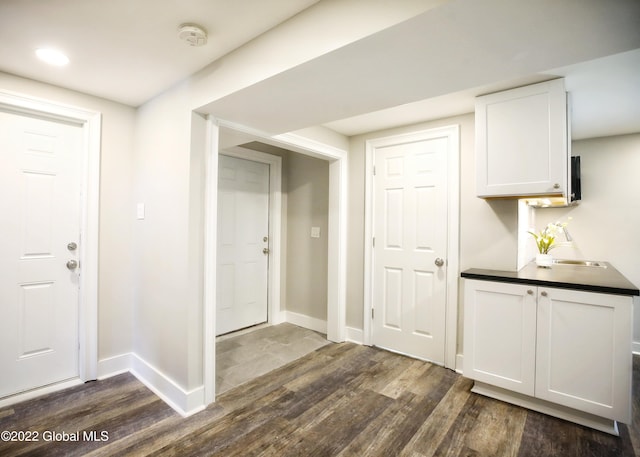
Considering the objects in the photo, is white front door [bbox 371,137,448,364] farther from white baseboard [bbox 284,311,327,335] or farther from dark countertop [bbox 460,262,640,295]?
white baseboard [bbox 284,311,327,335]

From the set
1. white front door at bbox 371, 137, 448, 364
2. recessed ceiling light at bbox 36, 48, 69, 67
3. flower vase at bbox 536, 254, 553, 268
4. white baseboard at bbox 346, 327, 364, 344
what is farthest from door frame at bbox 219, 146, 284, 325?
flower vase at bbox 536, 254, 553, 268

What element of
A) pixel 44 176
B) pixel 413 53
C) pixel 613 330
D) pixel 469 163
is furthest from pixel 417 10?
pixel 44 176

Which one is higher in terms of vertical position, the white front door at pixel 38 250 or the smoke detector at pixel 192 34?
the smoke detector at pixel 192 34

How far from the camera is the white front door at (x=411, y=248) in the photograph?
2.84m

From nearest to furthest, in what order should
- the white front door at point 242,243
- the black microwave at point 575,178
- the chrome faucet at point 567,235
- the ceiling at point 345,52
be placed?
the ceiling at point 345,52
the black microwave at point 575,178
the chrome faucet at point 567,235
the white front door at point 242,243

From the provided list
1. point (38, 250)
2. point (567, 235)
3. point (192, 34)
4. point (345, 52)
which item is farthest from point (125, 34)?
point (567, 235)

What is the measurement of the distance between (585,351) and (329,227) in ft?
7.45

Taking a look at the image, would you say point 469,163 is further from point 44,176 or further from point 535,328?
point 44,176

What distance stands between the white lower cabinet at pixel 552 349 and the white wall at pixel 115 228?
110 inches

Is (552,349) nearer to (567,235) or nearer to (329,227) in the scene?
(567,235)

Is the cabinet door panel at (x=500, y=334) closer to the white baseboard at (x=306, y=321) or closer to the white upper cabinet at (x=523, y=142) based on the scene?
the white upper cabinet at (x=523, y=142)

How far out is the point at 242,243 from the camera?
368cm

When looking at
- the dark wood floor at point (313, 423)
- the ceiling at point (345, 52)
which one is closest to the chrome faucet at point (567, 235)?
the ceiling at point (345, 52)

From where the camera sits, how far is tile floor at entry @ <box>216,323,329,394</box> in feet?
8.49
